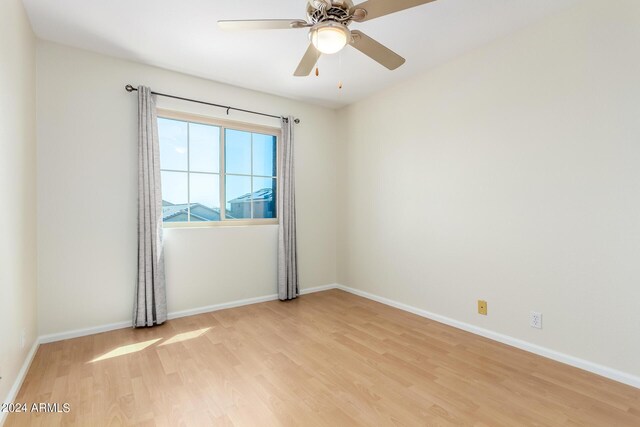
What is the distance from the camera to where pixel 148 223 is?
2.98 metres

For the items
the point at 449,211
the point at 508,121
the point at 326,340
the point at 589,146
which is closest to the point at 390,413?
the point at 326,340

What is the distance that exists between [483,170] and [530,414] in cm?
186

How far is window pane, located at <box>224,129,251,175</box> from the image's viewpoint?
3678 mm

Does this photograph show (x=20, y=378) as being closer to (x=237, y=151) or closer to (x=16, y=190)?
(x=16, y=190)

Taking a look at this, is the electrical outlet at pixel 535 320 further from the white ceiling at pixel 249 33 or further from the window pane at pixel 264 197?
the window pane at pixel 264 197

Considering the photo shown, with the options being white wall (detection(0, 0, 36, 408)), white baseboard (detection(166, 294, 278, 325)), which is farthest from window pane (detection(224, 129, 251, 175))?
white wall (detection(0, 0, 36, 408))

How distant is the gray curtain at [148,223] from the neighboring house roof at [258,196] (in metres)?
0.92

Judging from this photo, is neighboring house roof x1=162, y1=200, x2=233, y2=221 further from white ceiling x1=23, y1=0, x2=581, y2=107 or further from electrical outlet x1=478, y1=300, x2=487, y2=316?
electrical outlet x1=478, y1=300, x2=487, y2=316

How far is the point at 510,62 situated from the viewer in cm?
258

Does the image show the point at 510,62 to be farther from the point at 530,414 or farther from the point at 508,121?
the point at 530,414

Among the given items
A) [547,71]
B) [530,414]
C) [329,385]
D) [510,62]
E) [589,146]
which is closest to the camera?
[530,414]

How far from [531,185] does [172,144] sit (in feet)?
11.1

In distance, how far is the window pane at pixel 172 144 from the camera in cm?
326

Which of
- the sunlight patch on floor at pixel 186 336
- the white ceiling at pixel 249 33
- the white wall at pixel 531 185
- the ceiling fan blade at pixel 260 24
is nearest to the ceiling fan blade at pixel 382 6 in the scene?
the ceiling fan blade at pixel 260 24
